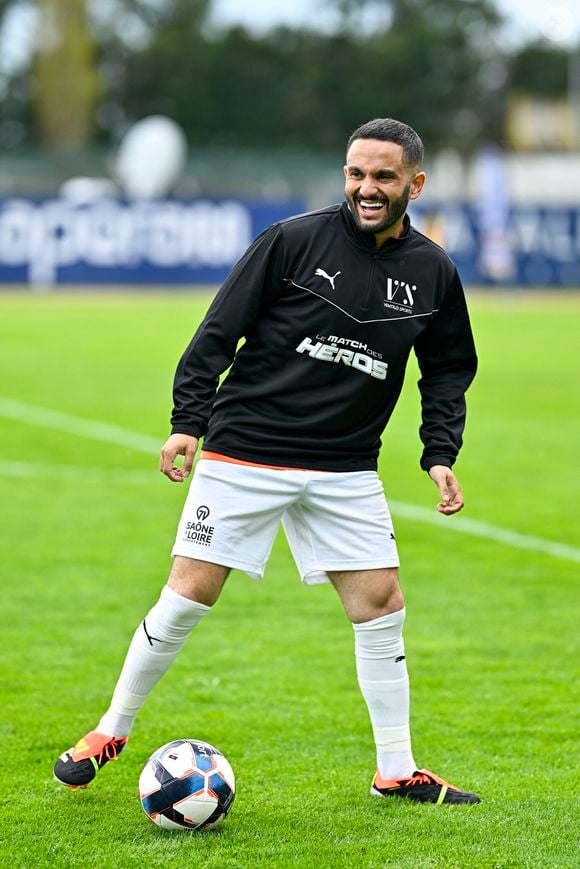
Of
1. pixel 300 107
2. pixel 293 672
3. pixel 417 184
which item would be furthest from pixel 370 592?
pixel 300 107

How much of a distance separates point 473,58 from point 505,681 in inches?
2858

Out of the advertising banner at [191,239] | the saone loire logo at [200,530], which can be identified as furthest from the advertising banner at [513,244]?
the saone loire logo at [200,530]

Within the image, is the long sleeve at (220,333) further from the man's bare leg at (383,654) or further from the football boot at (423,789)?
the football boot at (423,789)

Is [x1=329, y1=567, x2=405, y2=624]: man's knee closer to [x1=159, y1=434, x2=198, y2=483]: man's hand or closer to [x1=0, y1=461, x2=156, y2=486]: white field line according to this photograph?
[x1=159, y1=434, x2=198, y2=483]: man's hand

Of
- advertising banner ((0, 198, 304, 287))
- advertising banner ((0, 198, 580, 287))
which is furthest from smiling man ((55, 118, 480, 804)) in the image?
advertising banner ((0, 198, 580, 287))

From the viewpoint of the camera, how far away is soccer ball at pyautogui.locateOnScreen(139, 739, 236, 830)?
4.55m

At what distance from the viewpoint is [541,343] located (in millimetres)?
24266

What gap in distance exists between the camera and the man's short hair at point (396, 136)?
4637 mm

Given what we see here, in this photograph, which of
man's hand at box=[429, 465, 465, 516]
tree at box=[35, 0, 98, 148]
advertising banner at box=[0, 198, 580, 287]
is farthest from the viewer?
tree at box=[35, 0, 98, 148]

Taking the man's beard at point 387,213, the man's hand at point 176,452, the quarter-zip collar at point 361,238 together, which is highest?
the man's beard at point 387,213

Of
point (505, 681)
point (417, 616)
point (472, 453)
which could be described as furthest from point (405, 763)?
point (472, 453)

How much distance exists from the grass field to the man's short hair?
2131 mm

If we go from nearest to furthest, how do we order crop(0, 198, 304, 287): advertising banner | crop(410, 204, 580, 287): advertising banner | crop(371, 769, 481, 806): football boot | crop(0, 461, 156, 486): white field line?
crop(371, 769, 481, 806): football boot < crop(0, 461, 156, 486): white field line < crop(0, 198, 304, 287): advertising banner < crop(410, 204, 580, 287): advertising banner

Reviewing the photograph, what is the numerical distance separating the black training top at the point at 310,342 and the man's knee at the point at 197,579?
382 millimetres
